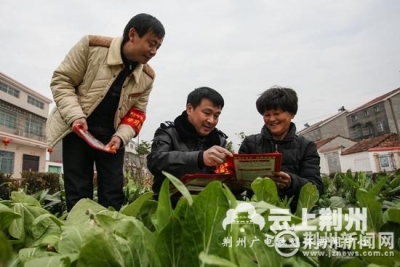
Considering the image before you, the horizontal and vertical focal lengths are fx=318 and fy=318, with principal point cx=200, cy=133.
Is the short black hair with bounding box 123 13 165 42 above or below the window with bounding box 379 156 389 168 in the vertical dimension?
below

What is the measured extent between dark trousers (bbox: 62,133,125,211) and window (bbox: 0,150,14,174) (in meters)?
22.3

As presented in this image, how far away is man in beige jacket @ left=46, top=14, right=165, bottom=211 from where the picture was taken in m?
1.92

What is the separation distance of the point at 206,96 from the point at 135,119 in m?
0.50

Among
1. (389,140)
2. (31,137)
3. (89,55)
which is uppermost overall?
(31,137)

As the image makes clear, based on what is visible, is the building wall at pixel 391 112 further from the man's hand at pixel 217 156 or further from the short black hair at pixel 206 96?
the man's hand at pixel 217 156

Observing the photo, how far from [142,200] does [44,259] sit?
301mm

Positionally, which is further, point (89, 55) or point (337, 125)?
point (337, 125)

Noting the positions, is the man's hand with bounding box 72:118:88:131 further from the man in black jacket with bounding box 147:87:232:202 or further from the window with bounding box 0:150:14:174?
the window with bounding box 0:150:14:174

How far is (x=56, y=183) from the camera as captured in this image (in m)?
7.35

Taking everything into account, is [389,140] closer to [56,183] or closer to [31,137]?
[56,183]

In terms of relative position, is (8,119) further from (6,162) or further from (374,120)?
(374,120)

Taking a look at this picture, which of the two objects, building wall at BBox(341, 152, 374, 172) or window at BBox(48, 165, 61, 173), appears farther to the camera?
window at BBox(48, 165, 61, 173)

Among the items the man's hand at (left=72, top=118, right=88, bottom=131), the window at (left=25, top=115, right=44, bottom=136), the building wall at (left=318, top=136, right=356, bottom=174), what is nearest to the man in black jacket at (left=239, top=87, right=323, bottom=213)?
the man's hand at (left=72, top=118, right=88, bottom=131)

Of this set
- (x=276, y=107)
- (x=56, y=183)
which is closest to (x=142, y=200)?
(x=276, y=107)
